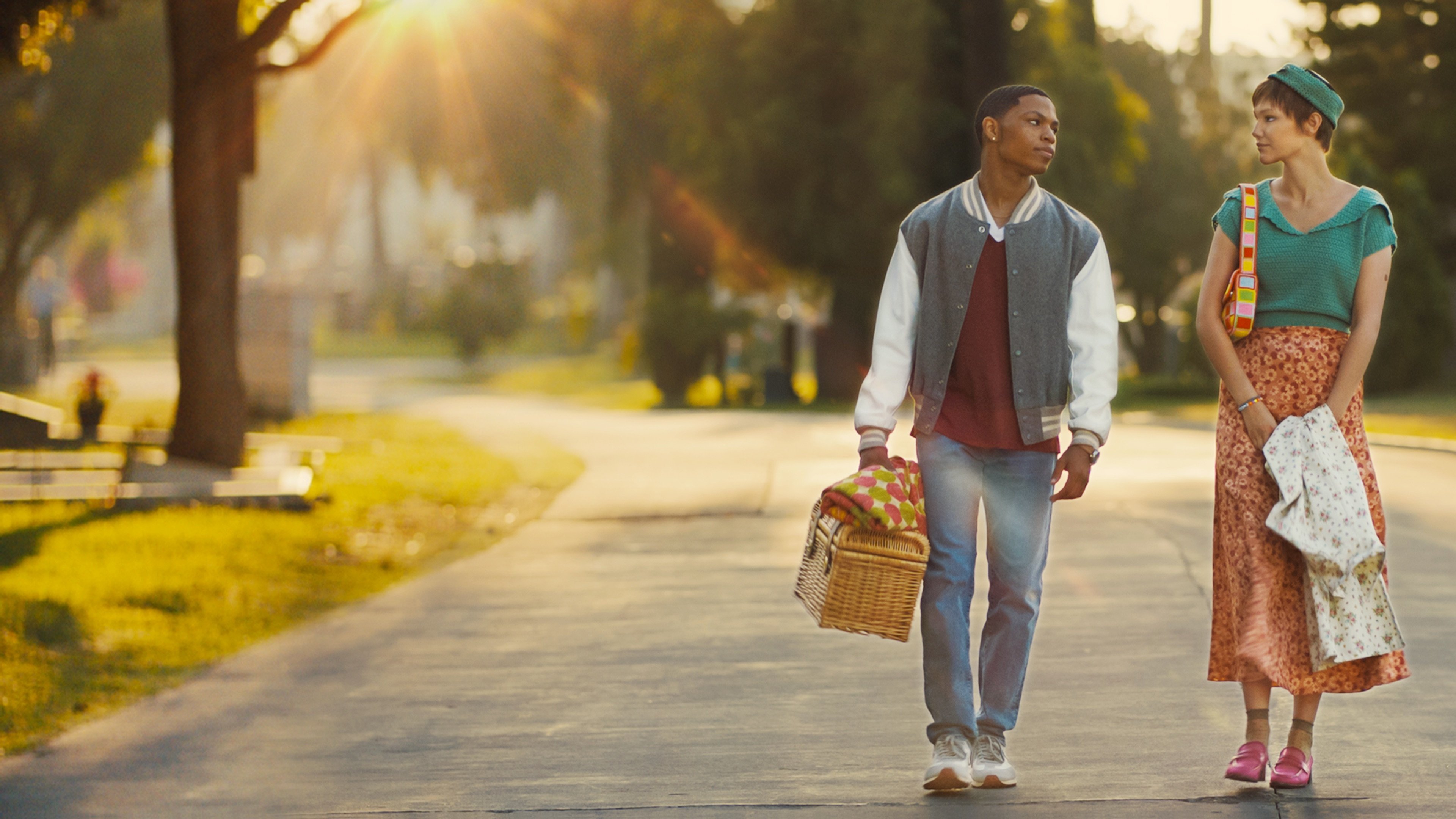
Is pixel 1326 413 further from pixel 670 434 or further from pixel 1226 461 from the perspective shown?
pixel 670 434

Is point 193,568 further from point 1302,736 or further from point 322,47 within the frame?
point 1302,736

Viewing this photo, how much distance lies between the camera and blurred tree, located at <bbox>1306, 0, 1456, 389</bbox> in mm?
28203

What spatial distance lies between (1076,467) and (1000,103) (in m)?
1.03

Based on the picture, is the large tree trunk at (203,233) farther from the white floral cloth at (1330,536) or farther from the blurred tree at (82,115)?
the blurred tree at (82,115)

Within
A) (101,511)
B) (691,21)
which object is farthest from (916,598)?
(691,21)

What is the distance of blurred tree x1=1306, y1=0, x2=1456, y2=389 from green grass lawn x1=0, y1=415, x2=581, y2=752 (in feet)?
58.4

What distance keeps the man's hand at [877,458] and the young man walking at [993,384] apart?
0.01m

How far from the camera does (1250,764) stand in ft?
16.1

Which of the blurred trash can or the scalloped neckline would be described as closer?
the scalloped neckline

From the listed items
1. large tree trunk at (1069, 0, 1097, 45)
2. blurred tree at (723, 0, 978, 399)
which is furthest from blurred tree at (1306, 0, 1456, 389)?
blurred tree at (723, 0, 978, 399)

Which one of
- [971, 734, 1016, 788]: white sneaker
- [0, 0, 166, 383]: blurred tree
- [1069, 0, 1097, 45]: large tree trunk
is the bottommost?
[971, 734, 1016, 788]: white sneaker

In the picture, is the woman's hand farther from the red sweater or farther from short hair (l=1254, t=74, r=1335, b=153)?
short hair (l=1254, t=74, r=1335, b=153)

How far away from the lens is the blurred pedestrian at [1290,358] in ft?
15.9

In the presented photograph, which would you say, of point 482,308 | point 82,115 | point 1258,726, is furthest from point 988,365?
point 482,308
